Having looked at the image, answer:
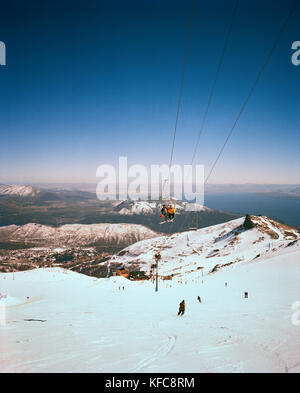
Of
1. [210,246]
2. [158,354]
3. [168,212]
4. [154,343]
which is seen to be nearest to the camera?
[158,354]

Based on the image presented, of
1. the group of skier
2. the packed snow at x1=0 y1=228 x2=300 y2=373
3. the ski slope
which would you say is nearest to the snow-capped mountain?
the group of skier

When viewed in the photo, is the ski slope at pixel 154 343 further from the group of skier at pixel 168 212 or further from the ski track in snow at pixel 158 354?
the group of skier at pixel 168 212

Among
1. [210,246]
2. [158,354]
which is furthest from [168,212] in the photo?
[210,246]

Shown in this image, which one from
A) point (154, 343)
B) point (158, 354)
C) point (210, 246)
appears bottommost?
point (210, 246)

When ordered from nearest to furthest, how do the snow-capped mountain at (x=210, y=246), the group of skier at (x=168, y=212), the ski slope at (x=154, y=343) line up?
the ski slope at (x=154, y=343)
the group of skier at (x=168, y=212)
the snow-capped mountain at (x=210, y=246)

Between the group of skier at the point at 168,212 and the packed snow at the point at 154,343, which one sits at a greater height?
the group of skier at the point at 168,212

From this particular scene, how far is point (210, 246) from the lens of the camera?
114938 mm

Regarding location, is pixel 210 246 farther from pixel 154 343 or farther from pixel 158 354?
pixel 158 354

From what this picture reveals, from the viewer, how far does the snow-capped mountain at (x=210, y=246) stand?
79.1m

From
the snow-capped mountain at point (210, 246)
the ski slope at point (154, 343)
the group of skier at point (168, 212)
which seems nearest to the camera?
the ski slope at point (154, 343)

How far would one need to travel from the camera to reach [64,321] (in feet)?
42.8

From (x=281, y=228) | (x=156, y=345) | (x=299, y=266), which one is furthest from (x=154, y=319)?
(x=281, y=228)

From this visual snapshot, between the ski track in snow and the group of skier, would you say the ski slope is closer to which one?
the ski track in snow

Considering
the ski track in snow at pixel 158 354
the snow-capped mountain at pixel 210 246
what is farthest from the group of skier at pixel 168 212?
the snow-capped mountain at pixel 210 246
